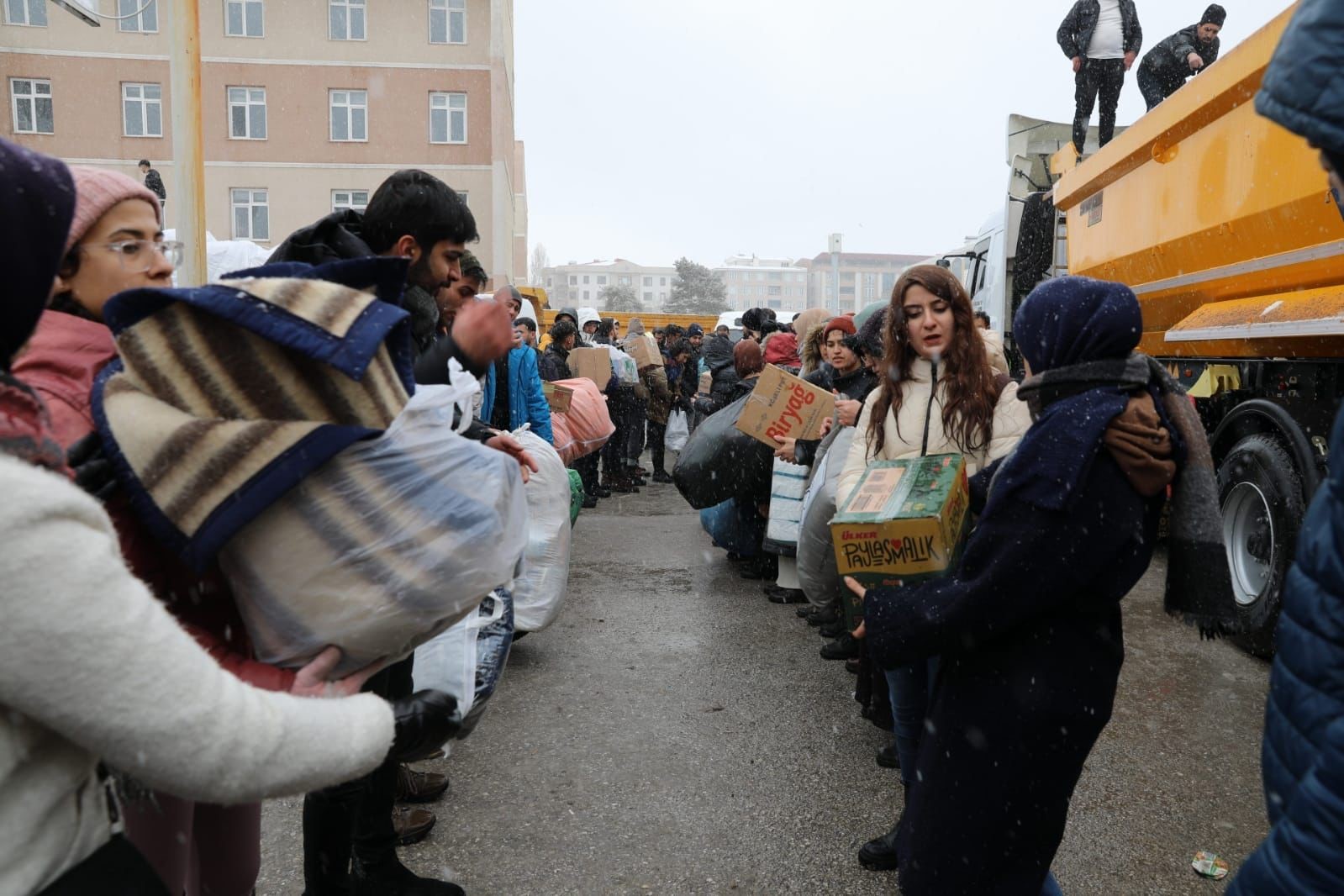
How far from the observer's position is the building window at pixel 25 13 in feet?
94.4

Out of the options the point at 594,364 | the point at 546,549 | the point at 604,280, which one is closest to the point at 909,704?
→ the point at 546,549

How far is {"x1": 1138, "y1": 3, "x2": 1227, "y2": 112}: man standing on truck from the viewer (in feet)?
25.1

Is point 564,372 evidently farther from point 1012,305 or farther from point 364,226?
point 364,226

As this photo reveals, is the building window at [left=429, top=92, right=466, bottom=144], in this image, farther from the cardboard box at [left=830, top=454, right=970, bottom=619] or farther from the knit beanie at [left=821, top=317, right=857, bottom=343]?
the cardboard box at [left=830, top=454, right=970, bottom=619]

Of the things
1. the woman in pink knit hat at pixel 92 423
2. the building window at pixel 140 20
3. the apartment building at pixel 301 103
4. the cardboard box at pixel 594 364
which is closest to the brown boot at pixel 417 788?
the woman in pink knit hat at pixel 92 423

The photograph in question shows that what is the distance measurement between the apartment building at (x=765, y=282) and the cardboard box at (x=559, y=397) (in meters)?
140

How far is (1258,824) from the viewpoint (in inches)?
129

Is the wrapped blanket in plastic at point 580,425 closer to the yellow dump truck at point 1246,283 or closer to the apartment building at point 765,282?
the yellow dump truck at point 1246,283

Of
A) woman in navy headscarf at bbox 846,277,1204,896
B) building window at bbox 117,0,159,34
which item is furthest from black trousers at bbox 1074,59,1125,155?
building window at bbox 117,0,159,34

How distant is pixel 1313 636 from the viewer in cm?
112

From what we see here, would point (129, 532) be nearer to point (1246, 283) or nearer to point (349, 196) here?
point (1246, 283)

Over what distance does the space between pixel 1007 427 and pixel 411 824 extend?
7.83ft

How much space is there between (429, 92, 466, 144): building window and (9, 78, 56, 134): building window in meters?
11.3


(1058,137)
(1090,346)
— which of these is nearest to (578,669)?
(1090,346)
